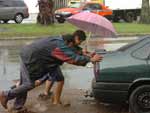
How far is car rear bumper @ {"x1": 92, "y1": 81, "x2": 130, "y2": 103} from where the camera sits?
8578 mm

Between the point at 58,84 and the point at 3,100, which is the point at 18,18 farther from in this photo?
the point at 3,100

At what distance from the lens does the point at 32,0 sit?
171ft

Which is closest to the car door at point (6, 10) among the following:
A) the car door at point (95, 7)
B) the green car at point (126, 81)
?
the car door at point (95, 7)

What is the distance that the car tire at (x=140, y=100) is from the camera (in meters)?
8.58

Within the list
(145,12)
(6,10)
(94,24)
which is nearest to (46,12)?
(145,12)

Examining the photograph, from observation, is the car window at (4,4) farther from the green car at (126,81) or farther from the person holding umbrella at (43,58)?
the green car at (126,81)

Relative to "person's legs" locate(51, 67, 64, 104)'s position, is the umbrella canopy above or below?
above

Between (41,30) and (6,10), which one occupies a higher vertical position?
(41,30)

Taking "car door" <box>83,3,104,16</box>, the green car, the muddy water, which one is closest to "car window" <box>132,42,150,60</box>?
the green car

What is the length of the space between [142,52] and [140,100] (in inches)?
30.4

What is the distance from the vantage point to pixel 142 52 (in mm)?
8750

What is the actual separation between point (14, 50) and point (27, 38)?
4770 mm

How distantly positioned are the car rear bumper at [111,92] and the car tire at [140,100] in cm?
13

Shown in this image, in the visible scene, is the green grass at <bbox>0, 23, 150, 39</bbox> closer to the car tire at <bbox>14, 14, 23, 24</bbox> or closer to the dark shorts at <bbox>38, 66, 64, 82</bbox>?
the car tire at <bbox>14, 14, 23, 24</bbox>
